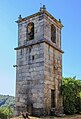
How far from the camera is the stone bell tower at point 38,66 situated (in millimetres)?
17609

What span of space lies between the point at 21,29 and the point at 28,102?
6.86 m

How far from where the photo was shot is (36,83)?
1783 cm

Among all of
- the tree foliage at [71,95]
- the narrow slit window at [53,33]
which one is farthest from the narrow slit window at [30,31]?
the tree foliage at [71,95]

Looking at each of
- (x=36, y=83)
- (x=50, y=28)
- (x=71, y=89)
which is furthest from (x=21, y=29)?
(x=71, y=89)

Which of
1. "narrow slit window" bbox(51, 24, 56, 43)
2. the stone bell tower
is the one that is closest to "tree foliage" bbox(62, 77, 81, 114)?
the stone bell tower

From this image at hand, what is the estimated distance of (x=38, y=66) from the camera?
18.1m

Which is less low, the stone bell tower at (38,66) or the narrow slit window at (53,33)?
the narrow slit window at (53,33)

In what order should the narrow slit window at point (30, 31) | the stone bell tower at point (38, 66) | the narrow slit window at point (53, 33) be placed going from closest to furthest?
1. the stone bell tower at point (38, 66)
2. the narrow slit window at point (30, 31)
3. the narrow slit window at point (53, 33)

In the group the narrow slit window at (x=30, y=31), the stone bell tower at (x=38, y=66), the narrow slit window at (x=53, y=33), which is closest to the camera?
the stone bell tower at (x=38, y=66)

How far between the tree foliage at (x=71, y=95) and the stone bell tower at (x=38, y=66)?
0.76 meters

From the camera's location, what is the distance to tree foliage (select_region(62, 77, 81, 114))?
795 inches

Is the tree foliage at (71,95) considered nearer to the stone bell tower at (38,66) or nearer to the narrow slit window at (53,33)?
the stone bell tower at (38,66)

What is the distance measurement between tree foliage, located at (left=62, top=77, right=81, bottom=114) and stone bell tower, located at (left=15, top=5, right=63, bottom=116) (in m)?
0.76

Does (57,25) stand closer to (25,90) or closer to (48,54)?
(48,54)
